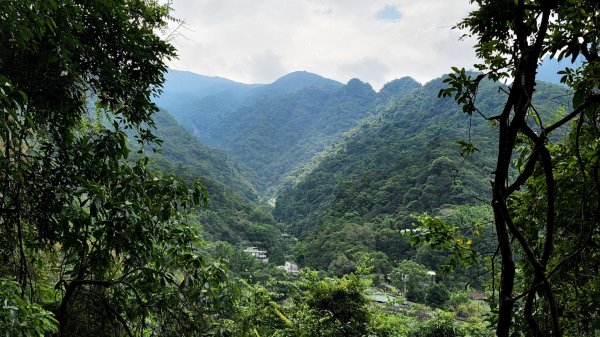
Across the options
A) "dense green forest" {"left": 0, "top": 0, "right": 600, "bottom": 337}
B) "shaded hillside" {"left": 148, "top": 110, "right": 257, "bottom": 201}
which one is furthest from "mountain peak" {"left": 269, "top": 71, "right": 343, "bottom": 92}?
"dense green forest" {"left": 0, "top": 0, "right": 600, "bottom": 337}

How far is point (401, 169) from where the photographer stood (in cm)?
4569

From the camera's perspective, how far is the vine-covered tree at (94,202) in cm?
202

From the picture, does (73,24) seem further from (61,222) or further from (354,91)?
(354,91)

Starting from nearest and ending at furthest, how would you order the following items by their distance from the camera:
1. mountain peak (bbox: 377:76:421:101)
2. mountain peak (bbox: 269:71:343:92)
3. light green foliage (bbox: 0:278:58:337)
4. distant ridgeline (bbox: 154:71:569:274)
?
light green foliage (bbox: 0:278:58:337) → distant ridgeline (bbox: 154:71:569:274) → mountain peak (bbox: 377:76:421:101) → mountain peak (bbox: 269:71:343:92)

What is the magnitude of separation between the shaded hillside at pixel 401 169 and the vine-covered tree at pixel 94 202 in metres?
22.1

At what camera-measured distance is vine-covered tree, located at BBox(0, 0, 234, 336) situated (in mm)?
2018

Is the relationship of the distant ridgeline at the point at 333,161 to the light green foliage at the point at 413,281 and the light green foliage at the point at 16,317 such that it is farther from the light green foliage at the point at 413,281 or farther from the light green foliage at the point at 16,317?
the light green foliage at the point at 413,281

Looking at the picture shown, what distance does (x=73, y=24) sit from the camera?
212 cm

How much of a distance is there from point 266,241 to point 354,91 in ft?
275

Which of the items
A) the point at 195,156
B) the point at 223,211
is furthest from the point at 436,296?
the point at 195,156

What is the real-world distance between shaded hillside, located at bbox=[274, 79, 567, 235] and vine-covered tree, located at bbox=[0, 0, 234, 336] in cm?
2210

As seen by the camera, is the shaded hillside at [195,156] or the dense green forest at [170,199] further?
the shaded hillside at [195,156]

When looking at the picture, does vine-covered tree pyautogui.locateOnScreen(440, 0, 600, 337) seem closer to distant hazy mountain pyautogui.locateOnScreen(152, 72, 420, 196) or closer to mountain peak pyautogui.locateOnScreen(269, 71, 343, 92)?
distant hazy mountain pyautogui.locateOnScreen(152, 72, 420, 196)

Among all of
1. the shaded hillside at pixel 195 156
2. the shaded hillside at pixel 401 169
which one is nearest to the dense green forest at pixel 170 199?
the shaded hillside at pixel 401 169
